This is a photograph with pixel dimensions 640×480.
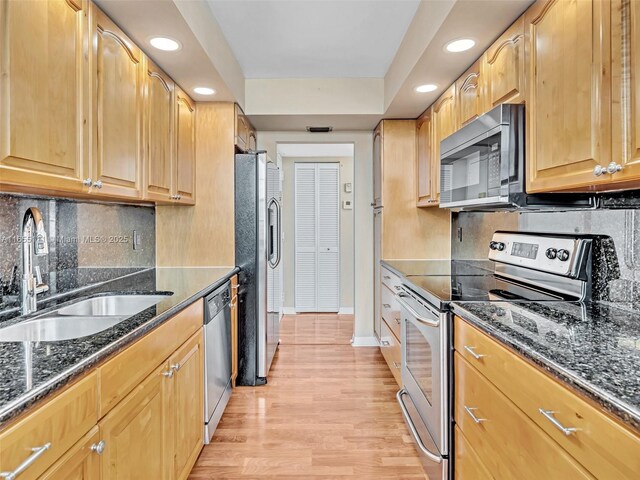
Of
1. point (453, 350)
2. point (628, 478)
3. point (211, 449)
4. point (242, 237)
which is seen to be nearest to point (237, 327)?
point (242, 237)

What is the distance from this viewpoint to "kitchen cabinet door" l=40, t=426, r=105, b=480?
87 cm

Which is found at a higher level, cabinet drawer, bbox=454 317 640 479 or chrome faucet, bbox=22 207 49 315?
chrome faucet, bbox=22 207 49 315

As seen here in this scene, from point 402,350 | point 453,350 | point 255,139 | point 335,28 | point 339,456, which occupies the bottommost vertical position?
point 339,456

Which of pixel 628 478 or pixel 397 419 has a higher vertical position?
pixel 628 478

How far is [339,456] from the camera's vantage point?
2.13m

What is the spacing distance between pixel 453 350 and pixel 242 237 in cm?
Answer: 182

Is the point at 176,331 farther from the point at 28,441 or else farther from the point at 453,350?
the point at 453,350

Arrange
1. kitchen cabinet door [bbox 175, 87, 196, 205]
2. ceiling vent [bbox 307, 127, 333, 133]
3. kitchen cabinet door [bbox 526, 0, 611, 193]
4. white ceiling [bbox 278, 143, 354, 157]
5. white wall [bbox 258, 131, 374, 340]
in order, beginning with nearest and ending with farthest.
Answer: kitchen cabinet door [bbox 526, 0, 611, 193] → kitchen cabinet door [bbox 175, 87, 196, 205] → ceiling vent [bbox 307, 127, 333, 133] → white wall [bbox 258, 131, 374, 340] → white ceiling [bbox 278, 143, 354, 157]

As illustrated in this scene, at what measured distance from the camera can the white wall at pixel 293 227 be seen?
17.8 feet

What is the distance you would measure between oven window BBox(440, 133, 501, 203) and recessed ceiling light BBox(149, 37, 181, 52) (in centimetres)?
161

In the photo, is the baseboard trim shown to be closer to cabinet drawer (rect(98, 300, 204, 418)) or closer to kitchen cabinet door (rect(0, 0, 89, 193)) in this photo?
cabinet drawer (rect(98, 300, 204, 418))

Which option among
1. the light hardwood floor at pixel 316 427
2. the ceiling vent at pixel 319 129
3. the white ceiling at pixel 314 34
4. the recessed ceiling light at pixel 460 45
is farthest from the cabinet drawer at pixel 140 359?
the ceiling vent at pixel 319 129

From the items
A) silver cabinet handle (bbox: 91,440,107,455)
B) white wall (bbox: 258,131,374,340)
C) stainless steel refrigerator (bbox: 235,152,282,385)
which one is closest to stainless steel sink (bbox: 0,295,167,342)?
silver cabinet handle (bbox: 91,440,107,455)

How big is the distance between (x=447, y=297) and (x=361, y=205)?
230 cm
